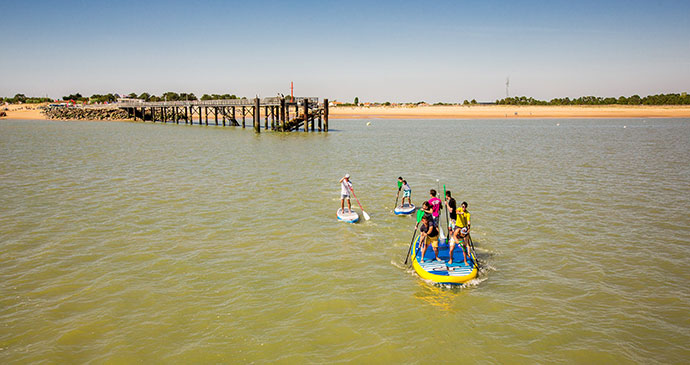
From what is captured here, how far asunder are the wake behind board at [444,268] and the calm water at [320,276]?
0.97 ft

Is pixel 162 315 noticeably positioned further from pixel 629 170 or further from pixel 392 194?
pixel 629 170

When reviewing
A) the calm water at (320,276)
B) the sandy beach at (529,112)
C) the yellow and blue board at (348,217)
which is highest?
the sandy beach at (529,112)

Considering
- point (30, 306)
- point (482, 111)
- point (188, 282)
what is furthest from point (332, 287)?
point (482, 111)

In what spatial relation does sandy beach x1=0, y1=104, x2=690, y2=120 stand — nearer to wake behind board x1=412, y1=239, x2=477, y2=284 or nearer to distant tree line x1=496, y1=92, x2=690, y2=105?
distant tree line x1=496, y1=92, x2=690, y2=105

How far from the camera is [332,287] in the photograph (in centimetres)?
977

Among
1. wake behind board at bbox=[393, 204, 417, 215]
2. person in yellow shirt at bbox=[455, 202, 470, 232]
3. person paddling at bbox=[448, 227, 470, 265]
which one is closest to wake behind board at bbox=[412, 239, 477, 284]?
person paddling at bbox=[448, 227, 470, 265]

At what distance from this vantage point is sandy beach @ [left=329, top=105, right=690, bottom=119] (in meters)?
111

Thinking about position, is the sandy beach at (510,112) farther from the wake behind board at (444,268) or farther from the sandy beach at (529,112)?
the wake behind board at (444,268)

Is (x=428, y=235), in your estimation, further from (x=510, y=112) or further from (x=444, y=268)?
(x=510, y=112)

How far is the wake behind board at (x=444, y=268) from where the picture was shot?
9781mm

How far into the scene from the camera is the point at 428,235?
1041cm

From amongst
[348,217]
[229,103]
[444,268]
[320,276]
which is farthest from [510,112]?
[320,276]

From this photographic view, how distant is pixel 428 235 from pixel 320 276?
10.1 ft

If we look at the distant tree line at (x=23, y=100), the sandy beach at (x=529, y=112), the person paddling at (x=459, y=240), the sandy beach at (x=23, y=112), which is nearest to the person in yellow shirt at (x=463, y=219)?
the person paddling at (x=459, y=240)
